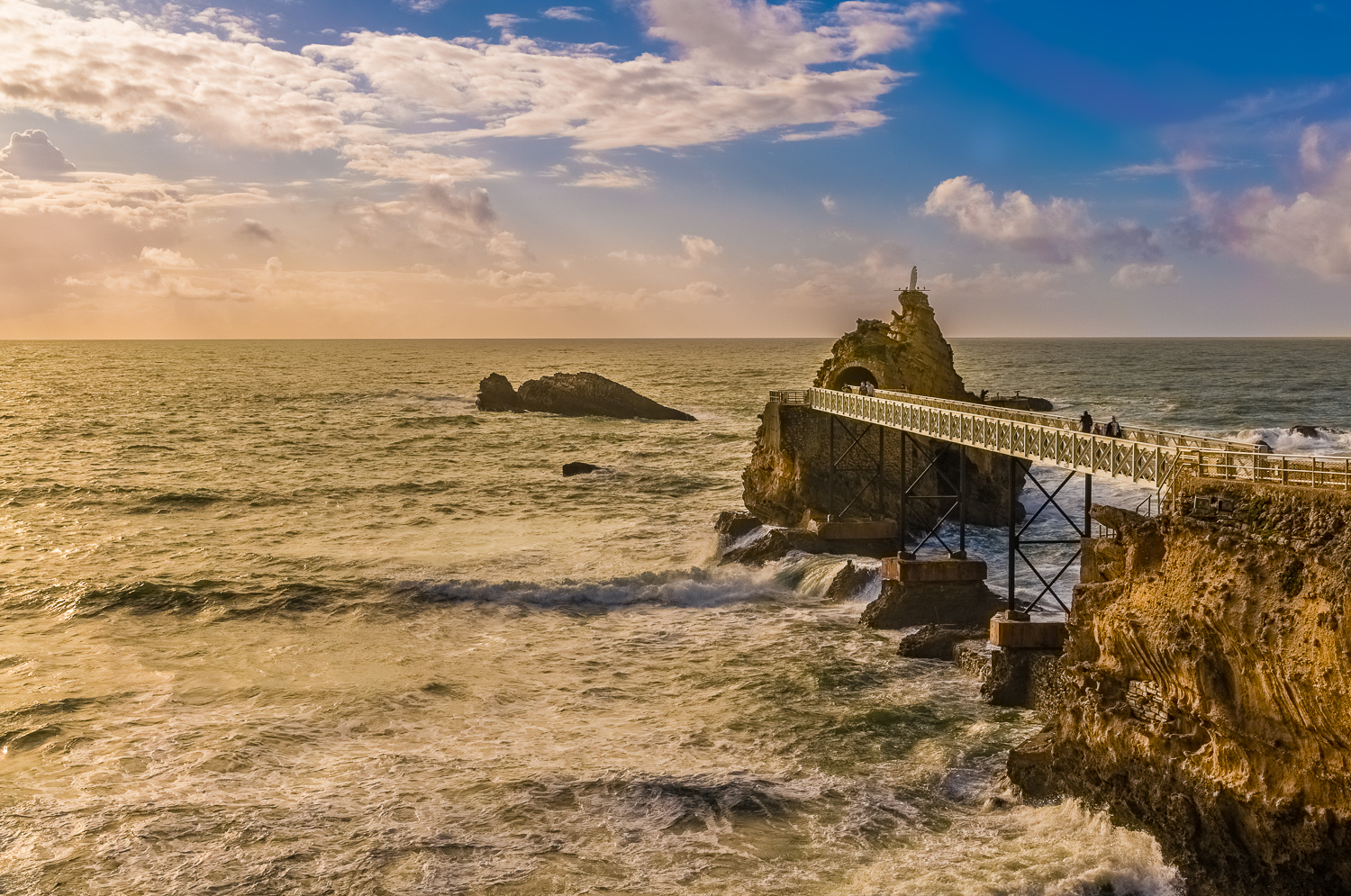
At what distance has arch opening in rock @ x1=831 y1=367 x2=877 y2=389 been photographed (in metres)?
47.3

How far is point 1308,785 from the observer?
1470 centimetres

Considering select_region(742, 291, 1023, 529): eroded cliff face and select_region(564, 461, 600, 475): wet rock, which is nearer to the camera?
select_region(742, 291, 1023, 529): eroded cliff face

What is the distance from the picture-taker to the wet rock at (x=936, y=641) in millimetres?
27938

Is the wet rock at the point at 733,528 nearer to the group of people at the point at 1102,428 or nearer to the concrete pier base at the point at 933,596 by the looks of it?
the concrete pier base at the point at 933,596

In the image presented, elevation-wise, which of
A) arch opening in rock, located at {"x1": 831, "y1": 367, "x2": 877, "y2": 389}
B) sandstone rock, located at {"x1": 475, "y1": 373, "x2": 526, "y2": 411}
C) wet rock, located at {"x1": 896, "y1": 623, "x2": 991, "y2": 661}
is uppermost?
arch opening in rock, located at {"x1": 831, "y1": 367, "x2": 877, "y2": 389}

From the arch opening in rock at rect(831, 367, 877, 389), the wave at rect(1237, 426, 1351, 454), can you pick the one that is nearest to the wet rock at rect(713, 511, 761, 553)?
the arch opening in rock at rect(831, 367, 877, 389)

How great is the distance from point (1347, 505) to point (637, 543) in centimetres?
3087

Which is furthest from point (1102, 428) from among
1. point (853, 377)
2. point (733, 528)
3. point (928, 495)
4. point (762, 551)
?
point (853, 377)

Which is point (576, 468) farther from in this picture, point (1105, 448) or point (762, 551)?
point (1105, 448)

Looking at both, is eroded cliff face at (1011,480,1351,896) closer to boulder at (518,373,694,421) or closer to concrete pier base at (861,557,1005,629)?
concrete pier base at (861,557,1005,629)

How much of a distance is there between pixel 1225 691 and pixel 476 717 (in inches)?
607

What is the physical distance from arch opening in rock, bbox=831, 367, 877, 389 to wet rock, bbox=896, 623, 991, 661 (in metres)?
19.9

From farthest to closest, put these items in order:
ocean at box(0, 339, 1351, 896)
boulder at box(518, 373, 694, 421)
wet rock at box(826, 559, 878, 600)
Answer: boulder at box(518, 373, 694, 421), wet rock at box(826, 559, 878, 600), ocean at box(0, 339, 1351, 896)

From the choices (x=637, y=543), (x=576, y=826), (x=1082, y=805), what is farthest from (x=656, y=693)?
(x=637, y=543)
